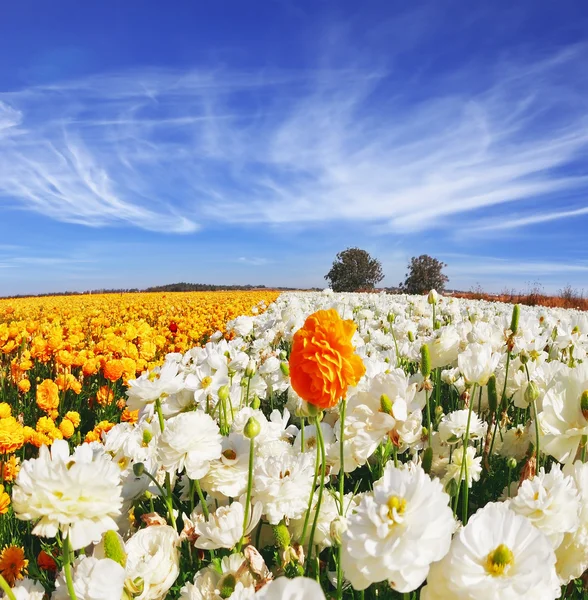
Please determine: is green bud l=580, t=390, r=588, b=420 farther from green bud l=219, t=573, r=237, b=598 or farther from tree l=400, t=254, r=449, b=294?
tree l=400, t=254, r=449, b=294

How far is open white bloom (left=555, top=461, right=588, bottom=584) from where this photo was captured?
3.23 feet

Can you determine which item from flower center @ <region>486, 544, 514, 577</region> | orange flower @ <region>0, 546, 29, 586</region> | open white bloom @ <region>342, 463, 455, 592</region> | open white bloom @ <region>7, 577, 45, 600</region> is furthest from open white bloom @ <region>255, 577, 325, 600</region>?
orange flower @ <region>0, 546, 29, 586</region>

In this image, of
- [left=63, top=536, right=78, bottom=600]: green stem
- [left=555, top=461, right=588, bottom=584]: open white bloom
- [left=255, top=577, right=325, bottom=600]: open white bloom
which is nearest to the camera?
[left=255, top=577, right=325, bottom=600]: open white bloom

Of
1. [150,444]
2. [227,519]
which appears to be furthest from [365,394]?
[150,444]

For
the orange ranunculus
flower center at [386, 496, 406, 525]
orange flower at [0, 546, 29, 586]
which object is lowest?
orange flower at [0, 546, 29, 586]

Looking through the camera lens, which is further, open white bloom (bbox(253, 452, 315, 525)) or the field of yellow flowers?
the field of yellow flowers

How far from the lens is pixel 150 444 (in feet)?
5.69

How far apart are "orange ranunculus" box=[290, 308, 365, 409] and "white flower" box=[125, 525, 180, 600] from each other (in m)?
0.52

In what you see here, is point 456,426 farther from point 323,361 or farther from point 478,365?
point 323,361

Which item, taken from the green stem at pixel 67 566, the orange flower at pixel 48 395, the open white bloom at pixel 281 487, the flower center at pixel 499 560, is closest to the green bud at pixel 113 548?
the green stem at pixel 67 566

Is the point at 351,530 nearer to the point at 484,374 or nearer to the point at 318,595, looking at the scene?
the point at 318,595

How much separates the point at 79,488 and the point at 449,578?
0.68m

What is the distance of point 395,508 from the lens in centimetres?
80

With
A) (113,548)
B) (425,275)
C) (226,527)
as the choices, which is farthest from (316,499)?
(425,275)
